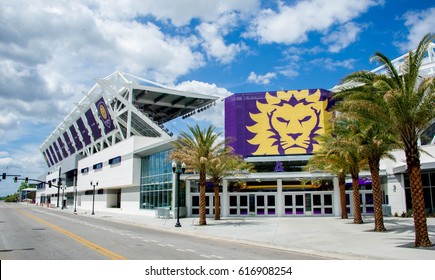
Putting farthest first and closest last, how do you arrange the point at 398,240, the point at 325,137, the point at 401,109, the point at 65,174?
the point at 65,174 < the point at 325,137 < the point at 398,240 < the point at 401,109

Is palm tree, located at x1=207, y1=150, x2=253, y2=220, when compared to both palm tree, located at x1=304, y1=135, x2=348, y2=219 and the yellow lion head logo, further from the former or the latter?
the yellow lion head logo

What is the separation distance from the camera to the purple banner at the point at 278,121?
49.2 metres

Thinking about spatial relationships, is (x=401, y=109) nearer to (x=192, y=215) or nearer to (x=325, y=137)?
(x=325, y=137)

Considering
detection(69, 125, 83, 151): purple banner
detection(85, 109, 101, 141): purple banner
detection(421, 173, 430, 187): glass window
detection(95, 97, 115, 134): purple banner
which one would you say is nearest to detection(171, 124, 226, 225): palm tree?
detection(421, 173, 430, 187): glass window

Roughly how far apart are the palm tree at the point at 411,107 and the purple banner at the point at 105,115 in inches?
2114

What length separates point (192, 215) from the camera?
40.3m

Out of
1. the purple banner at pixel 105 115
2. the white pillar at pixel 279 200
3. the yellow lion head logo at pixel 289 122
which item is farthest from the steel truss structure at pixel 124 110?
the white pillar at pixel 279 200

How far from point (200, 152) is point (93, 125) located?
49.4 metres

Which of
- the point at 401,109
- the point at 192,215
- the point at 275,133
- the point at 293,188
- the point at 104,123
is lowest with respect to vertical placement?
the point at 192,215

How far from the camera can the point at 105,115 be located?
65625mm

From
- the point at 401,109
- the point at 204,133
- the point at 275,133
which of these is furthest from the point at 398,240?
the point at 275,133

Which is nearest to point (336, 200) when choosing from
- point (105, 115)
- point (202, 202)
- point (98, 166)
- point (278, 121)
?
point (202, 202)

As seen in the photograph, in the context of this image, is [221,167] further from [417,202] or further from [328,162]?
[417,202]

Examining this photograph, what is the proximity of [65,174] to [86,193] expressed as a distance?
22.3 meters
